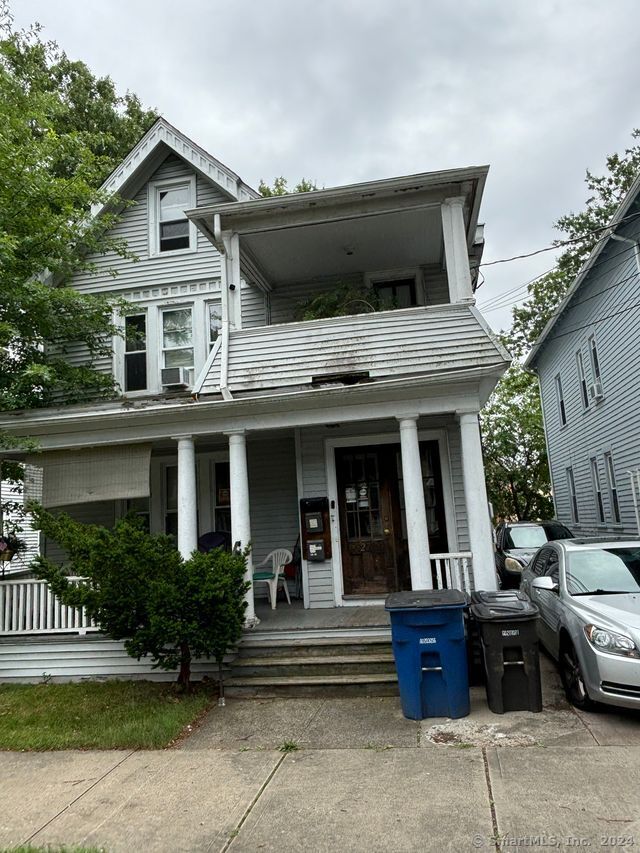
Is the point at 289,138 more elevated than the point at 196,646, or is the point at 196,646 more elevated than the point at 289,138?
the point at 289,138

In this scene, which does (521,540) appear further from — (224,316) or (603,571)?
(224,316)

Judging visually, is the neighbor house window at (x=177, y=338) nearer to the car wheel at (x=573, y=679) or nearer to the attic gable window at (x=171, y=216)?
the attic gable window at (x=171, y=216)

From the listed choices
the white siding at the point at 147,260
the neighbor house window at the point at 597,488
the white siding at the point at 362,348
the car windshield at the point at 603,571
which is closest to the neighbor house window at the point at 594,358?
the neighbor house window at the point at 597,488

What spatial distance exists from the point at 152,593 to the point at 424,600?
278cm

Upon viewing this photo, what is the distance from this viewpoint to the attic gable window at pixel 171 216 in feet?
37.7

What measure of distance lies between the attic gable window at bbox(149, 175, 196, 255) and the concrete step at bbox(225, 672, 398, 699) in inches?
322

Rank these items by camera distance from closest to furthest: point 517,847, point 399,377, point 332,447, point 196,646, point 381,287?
point 517,847 → point 196,646 → point 399,377 → point 332,447 → point 381,287

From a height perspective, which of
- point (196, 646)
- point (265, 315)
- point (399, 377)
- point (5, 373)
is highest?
point (265, 315)

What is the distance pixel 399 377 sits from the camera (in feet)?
24.8

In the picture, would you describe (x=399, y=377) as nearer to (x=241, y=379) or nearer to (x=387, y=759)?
(x=241, y=379)

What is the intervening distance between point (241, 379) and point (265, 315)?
309 cm

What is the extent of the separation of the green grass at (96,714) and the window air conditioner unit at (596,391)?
494 inches

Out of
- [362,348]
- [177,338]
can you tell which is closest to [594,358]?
[362,348]

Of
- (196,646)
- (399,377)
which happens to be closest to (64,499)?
(196,646)
